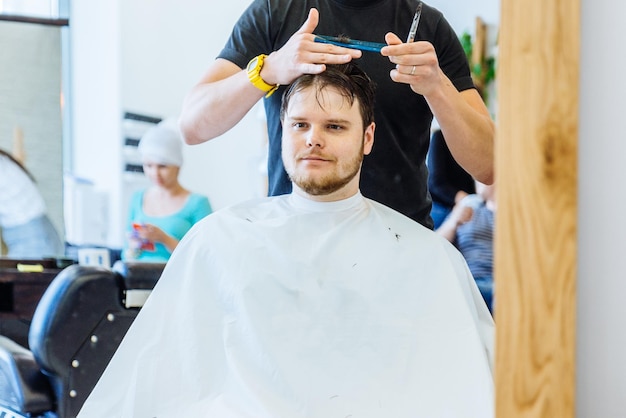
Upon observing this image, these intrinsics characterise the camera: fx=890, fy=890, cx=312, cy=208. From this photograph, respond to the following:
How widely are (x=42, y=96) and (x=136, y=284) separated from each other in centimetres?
267

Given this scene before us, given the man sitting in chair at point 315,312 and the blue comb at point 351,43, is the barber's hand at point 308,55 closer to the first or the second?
the blue comb at point 351,43

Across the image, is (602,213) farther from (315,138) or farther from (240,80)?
(240,80)

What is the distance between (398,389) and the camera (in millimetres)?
1698

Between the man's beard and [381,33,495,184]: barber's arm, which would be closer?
[381,33,495,184]: barber's arm

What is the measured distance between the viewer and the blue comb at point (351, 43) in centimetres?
193

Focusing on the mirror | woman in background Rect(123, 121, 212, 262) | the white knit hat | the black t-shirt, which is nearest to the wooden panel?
the black t-shirt

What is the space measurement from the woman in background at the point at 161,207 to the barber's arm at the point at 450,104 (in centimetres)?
236

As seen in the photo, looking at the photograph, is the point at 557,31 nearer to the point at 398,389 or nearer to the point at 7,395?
the point at 398,389

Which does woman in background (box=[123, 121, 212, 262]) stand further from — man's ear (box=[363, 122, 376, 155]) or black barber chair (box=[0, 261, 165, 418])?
man's ear (box=[363, 122, 376, 155])

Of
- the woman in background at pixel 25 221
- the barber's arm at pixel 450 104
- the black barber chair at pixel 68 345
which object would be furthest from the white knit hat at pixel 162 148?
the barber's arm at pixel 450 104

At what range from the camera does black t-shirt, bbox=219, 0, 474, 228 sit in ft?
7.08

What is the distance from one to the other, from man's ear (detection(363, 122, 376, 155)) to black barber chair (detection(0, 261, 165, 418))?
77cm

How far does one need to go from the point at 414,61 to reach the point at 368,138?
1.11ft

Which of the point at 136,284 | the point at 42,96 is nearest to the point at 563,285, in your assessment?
the point at 136,284
